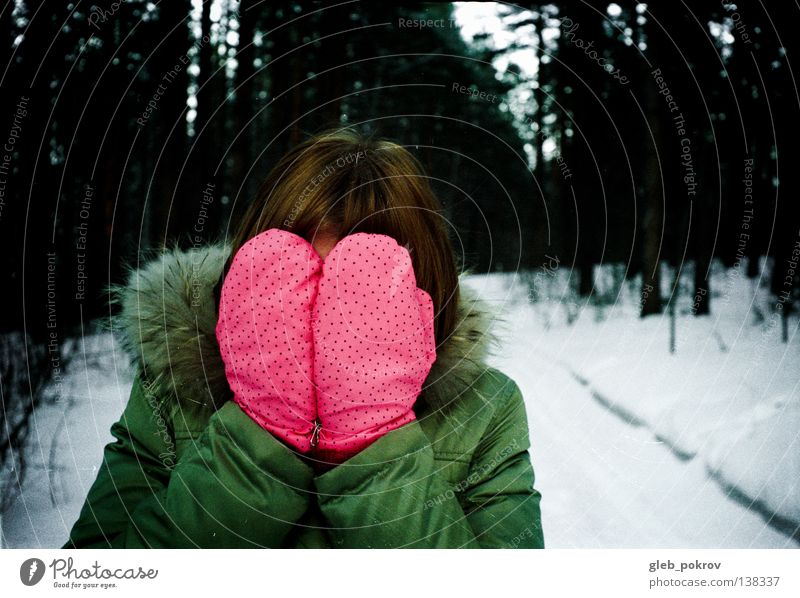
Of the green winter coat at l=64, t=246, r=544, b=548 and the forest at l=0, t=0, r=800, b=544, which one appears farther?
the forest at l=0, t=0, r=800, b=544

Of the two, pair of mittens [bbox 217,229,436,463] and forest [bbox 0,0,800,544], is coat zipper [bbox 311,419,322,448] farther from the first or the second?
forest [bbox 0,0,800,544]

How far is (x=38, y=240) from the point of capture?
968 mm

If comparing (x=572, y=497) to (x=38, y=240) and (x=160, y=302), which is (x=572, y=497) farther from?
(x=38, y=240)

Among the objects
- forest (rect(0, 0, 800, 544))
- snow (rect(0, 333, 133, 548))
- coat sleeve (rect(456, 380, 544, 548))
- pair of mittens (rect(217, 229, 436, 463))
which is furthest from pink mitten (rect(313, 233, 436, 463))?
snow (rect(0, 333, 133, 548))

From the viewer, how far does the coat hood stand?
28.7 inches

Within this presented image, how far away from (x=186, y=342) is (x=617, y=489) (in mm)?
714

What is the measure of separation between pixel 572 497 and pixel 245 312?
2.19ft

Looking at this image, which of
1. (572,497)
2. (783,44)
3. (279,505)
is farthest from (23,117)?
(783,44)

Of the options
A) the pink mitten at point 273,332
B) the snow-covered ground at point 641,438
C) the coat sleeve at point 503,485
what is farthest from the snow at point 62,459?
the coat sleeve at point 503,485

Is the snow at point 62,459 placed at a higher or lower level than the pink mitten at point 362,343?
lower

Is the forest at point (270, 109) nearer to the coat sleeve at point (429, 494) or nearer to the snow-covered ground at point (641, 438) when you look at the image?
the snow-covered ground at point (641, 438)

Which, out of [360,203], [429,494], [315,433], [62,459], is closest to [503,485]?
[429,494]

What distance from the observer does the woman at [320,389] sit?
2.18 ft

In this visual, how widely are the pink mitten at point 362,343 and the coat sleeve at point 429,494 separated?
31 millimetres
